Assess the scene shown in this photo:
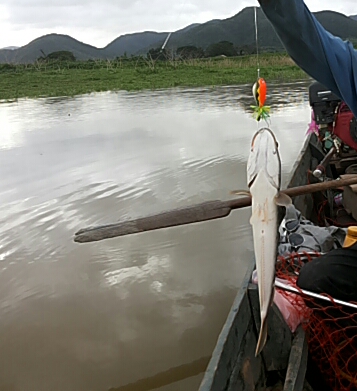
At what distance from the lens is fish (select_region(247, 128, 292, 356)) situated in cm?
157

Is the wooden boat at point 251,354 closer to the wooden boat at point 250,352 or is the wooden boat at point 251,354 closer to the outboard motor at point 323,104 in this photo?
the wooden boat at point 250,352

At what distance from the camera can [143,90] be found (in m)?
20.7

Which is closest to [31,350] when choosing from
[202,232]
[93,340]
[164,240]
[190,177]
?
[93,340]

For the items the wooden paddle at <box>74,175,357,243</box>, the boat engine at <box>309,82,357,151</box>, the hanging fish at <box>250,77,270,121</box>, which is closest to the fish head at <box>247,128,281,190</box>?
the hanging fish at <box>250,77,270,121</box>

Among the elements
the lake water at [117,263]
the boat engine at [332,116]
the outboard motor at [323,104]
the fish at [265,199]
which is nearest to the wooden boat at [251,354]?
the fish at [265,199]

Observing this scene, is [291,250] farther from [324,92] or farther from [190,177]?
[190,177]

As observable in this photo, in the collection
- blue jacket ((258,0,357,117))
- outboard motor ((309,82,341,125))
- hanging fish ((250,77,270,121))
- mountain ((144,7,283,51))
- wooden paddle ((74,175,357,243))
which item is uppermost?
mountain ((144,7,283,51))

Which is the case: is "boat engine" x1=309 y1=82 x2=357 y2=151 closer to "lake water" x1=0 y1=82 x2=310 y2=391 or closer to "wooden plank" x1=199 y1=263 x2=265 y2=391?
"lake water" x1=0 y1=82 x2=310 y2=391

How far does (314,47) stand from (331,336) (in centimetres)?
143

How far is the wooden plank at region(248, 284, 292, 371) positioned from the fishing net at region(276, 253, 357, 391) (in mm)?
146

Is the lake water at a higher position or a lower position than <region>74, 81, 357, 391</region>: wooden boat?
lower

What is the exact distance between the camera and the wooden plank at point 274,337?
2352 mm

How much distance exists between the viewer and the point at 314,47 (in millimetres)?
2068

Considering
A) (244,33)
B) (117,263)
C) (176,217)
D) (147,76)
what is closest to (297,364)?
(176,217)
